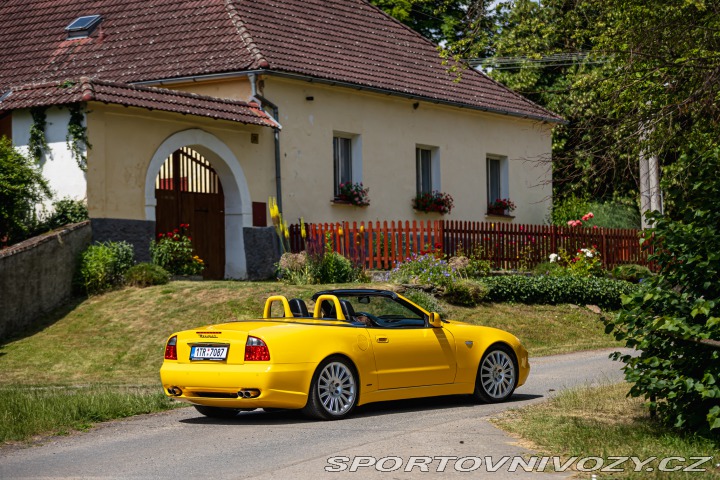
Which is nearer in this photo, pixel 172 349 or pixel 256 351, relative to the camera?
pixel 256 351

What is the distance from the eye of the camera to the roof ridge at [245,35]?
2534 cm

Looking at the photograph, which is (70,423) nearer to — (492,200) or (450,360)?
(450,360)

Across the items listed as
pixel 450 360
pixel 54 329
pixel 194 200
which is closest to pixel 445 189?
pixel 194 200

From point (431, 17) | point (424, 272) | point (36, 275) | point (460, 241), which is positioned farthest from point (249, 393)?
point (431, 17)

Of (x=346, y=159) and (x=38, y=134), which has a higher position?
(x=38, y=134)

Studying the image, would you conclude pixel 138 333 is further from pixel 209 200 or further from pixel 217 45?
pixel 217 45

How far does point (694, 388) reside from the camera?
923cm

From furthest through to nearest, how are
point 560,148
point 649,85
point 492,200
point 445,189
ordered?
point 560,148
point 492,200
point 445,189
point 649,85

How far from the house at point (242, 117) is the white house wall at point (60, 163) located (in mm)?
33

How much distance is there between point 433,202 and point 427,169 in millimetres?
1182

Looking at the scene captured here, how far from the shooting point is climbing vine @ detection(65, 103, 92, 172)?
70.6 ft

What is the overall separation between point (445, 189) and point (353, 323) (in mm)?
19487

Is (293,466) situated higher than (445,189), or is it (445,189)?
(445,189)

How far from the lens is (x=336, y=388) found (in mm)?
11375
